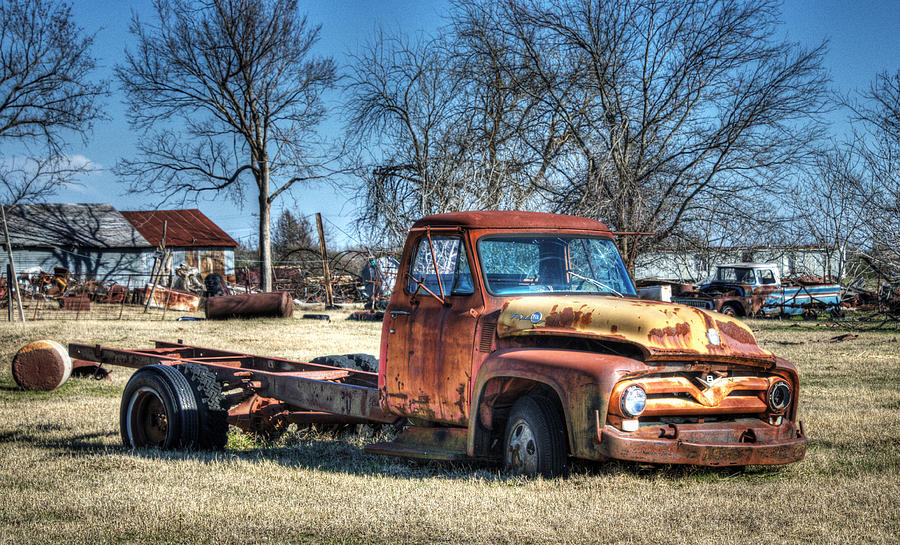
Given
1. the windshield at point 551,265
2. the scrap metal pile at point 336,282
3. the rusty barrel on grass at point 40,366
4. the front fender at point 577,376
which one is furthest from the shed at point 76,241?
the front fender at point 577,376

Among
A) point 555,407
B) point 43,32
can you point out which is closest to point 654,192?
point 555,407

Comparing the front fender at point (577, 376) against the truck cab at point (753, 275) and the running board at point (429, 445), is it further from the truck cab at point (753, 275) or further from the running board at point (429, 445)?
the truck cab at point (753, 275)

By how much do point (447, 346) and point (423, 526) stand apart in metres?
1.58

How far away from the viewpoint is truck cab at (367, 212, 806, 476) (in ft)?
16.0

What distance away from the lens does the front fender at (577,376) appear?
4.78m

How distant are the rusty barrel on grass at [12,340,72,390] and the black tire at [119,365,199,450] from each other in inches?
195

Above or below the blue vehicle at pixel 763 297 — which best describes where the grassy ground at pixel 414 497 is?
below

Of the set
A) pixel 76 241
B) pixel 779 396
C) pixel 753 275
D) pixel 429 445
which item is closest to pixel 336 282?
pixel 76 241

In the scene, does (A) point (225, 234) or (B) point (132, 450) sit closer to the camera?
(B) point (132, 450)

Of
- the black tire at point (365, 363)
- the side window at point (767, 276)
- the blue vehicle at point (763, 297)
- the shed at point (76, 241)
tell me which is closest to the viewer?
the black tire at point (365, 363)

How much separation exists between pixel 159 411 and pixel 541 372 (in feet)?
12.9

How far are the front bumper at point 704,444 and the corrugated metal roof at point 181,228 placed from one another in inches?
1748

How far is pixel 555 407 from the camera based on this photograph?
5203 mm

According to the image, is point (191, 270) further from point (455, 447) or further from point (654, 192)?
point (455, 447)
